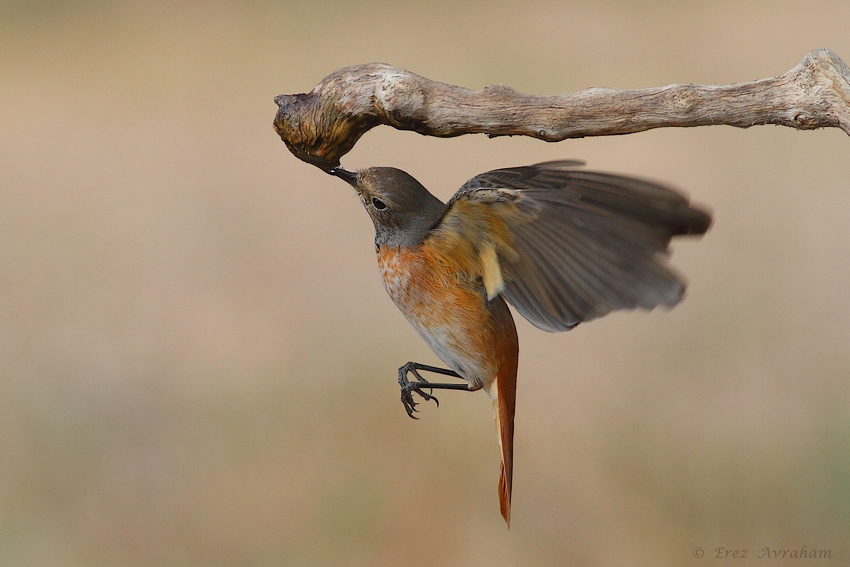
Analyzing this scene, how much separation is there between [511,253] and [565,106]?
16.7 inches

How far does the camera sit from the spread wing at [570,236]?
1715 millimetres

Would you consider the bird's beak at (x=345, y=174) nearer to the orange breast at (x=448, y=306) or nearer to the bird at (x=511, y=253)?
the bird at (x=511, y=253)

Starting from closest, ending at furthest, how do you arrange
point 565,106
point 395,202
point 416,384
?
point 565,106 < point 395,202 < point 416,384

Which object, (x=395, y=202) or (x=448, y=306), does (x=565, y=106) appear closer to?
(x=395, y=202)

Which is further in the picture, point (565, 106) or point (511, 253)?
point (511, 253)

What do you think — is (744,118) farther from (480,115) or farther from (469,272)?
(469,272)

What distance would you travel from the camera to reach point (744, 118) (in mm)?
1585

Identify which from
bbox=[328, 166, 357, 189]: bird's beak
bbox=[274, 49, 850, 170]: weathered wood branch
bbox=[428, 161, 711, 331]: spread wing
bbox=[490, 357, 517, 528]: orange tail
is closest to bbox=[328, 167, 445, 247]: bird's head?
bbox=[328, 166, 357, 189]: bird's beak

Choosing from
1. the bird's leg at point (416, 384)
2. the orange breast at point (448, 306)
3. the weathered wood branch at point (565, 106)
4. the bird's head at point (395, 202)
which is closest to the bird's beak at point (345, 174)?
the bird's head at point (395, 202)

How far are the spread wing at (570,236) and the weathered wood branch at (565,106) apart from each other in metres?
0.14

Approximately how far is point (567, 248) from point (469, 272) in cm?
31

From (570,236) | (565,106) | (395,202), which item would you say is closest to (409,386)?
(395,202)

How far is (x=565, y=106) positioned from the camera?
160 centimetres

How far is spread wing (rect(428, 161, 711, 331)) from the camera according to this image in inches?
67.5
